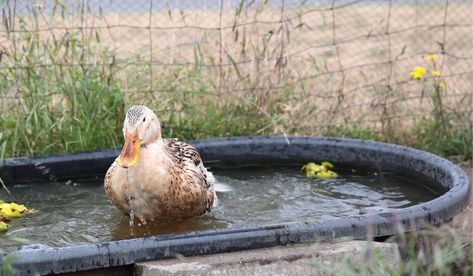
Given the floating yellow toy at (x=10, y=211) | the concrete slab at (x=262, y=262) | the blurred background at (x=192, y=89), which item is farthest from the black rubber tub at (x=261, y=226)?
the floating yellow toy at (x=10, y=211)

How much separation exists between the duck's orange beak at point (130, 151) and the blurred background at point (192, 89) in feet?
5.46

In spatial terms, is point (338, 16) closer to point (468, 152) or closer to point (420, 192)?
point (468, 152)

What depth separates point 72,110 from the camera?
6.11 meters

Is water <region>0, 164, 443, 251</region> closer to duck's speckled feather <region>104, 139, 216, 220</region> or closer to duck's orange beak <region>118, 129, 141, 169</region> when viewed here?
duck's speckled feather <region>104, 139, 216, 220</region>

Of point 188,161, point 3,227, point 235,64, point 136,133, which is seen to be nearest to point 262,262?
point 136,133

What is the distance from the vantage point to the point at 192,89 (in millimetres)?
6680

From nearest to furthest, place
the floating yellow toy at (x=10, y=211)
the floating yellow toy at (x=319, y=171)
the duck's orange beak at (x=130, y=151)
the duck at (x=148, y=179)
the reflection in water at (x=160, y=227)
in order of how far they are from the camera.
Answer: the duck's orange beak at (x=130, y=151) → the duck at (x=148, y=179) → the reflection in water at (x=160, y=227) → the floating yellow toy at (x=10, y=211) → the floating yellow toy at (x=319, y=171)

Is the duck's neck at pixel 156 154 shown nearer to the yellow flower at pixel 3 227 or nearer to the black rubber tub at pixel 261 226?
the black rubber tub at pixel 261 226

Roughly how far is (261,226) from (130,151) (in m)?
0.79

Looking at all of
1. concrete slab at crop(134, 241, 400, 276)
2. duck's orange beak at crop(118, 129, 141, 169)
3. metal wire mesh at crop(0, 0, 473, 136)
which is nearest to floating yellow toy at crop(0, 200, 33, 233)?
duck's orange beak at crop(118, 129, 141, 169)

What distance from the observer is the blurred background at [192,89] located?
607cm

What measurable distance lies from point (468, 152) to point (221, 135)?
6.26 ft

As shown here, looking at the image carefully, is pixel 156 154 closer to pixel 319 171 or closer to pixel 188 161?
pixel 188 161

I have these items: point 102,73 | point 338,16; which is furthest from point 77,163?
point 338,16
